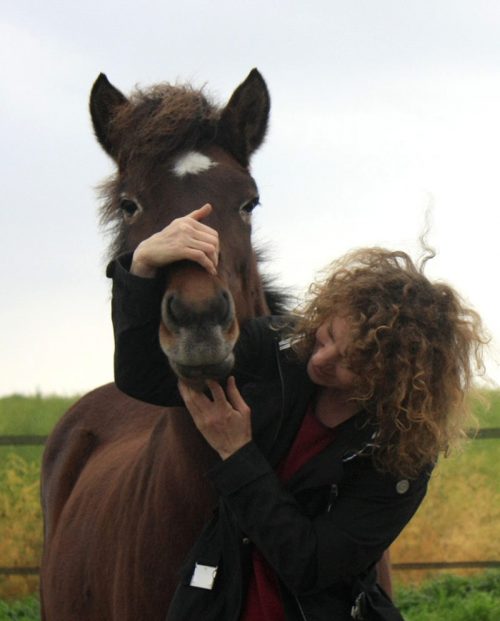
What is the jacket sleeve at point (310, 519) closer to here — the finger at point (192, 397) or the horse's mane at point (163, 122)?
the finger at point (192, 397)

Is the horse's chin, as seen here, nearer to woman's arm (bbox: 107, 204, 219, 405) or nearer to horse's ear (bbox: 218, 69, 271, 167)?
woman's arm (bbox: 107, 204, 219, 405)

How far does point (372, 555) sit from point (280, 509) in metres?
0.35

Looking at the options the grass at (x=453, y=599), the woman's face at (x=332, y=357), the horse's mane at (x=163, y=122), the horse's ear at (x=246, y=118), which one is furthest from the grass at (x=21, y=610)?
the woman's face at (x=332, y=357)

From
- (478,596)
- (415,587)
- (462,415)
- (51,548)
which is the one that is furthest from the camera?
(415,587)

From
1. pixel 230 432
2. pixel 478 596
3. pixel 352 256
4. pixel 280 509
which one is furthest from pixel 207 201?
pixel 478 596

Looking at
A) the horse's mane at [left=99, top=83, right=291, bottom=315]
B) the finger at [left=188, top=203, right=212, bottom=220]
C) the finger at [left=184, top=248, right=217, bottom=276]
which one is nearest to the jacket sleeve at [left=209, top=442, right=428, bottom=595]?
the finger at [left=184, top=248, right=217, bottom=276]

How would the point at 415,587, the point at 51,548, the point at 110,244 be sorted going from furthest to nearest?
the point at 415,587, the point at 51,548, the point at 110,244

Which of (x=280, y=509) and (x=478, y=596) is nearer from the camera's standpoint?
(x=280, y=509)

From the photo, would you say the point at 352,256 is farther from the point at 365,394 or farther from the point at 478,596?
the point at 478,596

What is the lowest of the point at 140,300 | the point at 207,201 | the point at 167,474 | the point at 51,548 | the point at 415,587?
the point at 415,587

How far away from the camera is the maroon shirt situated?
3.36m

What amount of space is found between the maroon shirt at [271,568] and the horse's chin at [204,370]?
333 mm

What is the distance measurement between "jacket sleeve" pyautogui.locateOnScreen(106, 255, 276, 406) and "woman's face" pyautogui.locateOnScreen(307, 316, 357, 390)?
25 centimetres

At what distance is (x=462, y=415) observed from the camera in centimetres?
347
